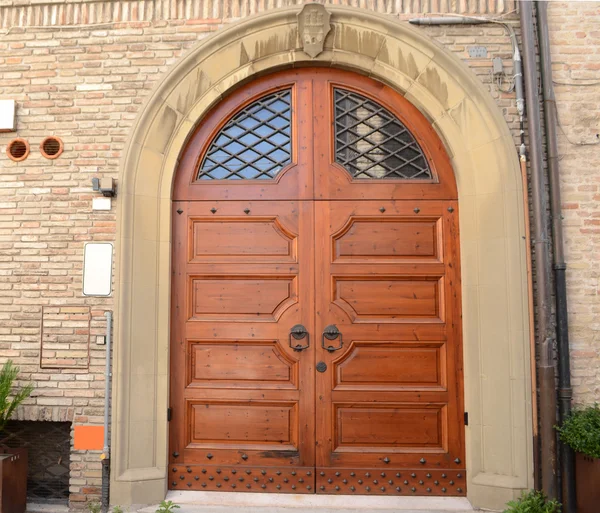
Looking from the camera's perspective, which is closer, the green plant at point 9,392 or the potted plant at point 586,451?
the potted plant at point 586,451

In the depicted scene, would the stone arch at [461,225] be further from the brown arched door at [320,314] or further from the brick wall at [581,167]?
the brick wall at [581,167]

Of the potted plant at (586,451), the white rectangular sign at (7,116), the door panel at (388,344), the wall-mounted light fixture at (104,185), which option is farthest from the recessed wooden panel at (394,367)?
the white rectangular sign at (7,116)

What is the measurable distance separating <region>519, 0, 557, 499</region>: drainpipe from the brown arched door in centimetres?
66

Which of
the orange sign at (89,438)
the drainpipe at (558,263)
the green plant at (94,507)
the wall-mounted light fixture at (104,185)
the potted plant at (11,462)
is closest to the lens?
the potted plant at (11,462)

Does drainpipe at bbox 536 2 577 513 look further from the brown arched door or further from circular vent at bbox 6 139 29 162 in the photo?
circular vent at bbox 6 139 29 162

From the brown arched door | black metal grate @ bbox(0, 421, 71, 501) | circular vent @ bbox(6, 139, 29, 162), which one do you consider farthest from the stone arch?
circular vent @ bbox(6, 139, 29, 162)

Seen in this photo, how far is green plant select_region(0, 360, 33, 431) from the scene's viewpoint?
3.82 metres

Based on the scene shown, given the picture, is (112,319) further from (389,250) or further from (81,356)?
(389,250)

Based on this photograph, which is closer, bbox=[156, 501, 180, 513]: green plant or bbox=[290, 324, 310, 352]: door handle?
bbox=[156, 501, 180, 513]: green plant

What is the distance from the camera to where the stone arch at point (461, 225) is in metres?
3.97

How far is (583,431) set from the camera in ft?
11.9

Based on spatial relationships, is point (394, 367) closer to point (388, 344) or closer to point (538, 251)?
point (388, 344)

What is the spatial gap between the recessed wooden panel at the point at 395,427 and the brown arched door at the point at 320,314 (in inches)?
0.5

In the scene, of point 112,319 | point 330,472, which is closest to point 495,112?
point 330,472
